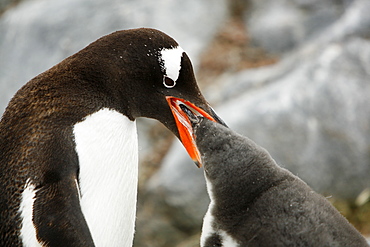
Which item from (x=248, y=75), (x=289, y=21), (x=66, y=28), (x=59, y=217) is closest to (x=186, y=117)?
(x=59, y=217)

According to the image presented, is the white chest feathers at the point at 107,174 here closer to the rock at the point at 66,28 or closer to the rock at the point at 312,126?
the rock at the point at 312,126

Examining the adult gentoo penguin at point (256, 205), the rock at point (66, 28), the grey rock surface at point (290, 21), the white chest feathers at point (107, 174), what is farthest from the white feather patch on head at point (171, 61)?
the grey rock surface at point (290, 21)

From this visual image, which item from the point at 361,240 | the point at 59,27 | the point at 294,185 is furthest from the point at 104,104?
the point at 59,27

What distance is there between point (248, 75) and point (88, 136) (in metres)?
3.25

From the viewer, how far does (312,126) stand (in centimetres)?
442

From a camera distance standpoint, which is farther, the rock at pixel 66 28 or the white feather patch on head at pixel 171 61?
the rock at pixel 66 28

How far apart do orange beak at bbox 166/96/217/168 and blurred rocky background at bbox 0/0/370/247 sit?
6.91 ft

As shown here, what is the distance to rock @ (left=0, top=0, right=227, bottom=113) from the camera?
5359mm

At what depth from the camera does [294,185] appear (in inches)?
68.2

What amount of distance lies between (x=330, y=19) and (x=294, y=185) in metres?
3.97

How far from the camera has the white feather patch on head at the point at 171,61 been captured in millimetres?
2311

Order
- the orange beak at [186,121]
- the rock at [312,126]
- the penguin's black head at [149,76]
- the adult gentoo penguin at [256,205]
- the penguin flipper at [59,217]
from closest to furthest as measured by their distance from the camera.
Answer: the adult gentoo penguin at [256,205] → the penguin flipper at [59,217] → the orange beak at [186,121] → the penguin's black head at [149,76] → the rock at [312,126]

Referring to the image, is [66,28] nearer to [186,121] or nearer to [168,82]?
[168,82]

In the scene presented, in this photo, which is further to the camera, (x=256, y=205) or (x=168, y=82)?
(x=168, y=82)
